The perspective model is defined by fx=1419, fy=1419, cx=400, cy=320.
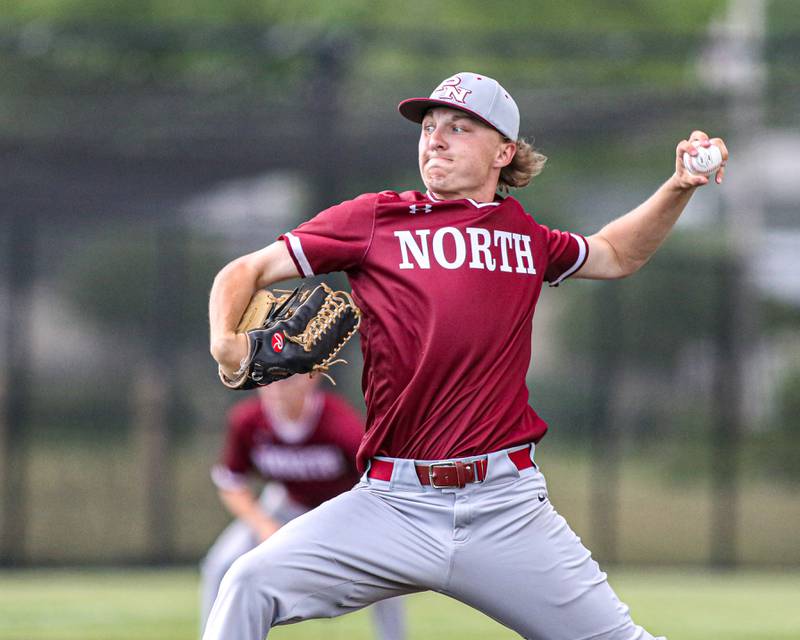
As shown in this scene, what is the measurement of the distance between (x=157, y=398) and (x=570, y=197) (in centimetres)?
820

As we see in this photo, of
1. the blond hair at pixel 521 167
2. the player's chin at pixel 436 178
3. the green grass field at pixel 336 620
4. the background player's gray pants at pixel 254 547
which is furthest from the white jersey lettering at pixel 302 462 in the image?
the player's chin at pixel 436 178

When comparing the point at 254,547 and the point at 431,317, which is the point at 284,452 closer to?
the point at 254,547

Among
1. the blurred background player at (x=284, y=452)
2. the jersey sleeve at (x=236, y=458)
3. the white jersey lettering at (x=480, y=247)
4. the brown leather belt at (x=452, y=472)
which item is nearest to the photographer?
the brown leather belt at (x=452, y=472)

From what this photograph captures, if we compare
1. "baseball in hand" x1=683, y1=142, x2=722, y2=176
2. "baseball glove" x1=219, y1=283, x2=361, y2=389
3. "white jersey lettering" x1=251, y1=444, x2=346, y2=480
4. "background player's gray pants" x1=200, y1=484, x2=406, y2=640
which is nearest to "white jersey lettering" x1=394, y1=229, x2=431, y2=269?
"baseball glove" x1=219, y1=283, x2=361, y2=389

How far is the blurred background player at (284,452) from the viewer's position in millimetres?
7289

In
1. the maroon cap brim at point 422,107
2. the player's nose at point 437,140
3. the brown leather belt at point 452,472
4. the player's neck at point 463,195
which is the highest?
the maroon cap brim at point 422,107

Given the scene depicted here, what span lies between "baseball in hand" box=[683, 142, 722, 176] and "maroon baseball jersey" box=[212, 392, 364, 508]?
3.11 metres

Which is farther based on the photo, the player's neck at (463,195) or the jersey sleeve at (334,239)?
the player's neck at (463,195)

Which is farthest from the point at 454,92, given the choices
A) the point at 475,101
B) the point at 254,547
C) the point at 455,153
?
the point at 254,547

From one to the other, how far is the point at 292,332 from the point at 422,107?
921 mm

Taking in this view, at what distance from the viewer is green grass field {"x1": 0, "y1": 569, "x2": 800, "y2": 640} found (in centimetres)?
861

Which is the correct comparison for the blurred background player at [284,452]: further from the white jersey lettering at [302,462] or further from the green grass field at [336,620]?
the green grass field at [336,620]

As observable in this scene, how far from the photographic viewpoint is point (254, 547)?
6.14 metres

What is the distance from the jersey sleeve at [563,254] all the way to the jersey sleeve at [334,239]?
2.14 ft
